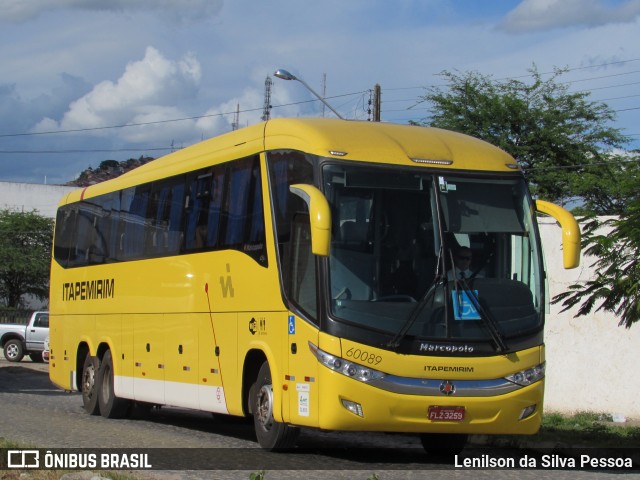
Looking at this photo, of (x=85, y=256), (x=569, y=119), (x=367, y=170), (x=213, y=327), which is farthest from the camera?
(x=569, y=119)

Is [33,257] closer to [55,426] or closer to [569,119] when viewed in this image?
[569,119]

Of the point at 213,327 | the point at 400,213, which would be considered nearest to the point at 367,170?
the point at 400,213

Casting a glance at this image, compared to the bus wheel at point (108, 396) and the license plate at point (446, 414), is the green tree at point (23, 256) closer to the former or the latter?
the bus wheel at point (108, 396)

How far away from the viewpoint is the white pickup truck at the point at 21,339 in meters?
39.2

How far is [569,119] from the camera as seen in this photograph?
4272cm

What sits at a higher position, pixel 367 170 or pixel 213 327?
pixel 367 170

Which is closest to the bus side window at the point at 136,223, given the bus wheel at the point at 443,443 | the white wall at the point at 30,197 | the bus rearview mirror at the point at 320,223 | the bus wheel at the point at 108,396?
the bus wheel at the point at 108,396

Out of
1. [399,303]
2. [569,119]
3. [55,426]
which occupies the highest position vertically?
[569,119]

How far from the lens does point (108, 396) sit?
60.4 feet

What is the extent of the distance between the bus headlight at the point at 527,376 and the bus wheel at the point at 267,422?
2569 millimetres

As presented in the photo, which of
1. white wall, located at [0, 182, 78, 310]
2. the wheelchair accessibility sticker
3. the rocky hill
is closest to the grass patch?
the wheelchair accessibility sticker

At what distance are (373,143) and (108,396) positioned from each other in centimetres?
851

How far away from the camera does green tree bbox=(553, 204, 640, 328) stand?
13.8 meters

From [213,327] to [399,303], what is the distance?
3.79m
